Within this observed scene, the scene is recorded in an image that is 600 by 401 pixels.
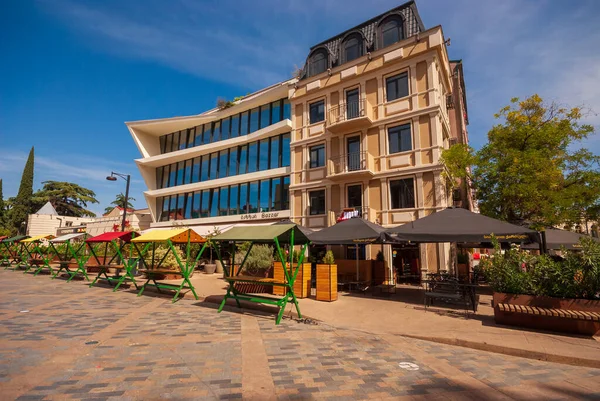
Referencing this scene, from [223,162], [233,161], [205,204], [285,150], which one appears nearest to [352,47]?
[285,150]

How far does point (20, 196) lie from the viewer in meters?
52.3

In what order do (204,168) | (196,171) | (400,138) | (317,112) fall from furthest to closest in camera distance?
(196,171)
(204,168)
(317,112)
(400,138)

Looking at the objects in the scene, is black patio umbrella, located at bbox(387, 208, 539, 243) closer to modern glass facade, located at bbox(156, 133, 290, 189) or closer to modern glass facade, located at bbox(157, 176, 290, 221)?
modern glass facade, located at bbox(157, 176, 290, 221)

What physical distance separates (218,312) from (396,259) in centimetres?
1241

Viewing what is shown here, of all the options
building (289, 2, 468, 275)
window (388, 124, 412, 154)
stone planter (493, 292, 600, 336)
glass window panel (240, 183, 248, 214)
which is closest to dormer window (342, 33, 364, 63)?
building (289, 2, 468, 275)

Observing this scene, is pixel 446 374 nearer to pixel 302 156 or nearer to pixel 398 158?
pixel 398 158

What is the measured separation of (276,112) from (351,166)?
30.0 feet

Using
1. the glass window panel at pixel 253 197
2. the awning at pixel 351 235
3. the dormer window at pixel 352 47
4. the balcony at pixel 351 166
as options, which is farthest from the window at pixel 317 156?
the awning at pixel 351 235

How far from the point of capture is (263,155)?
24.5 metres

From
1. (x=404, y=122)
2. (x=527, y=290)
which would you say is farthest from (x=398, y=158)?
(x=527, y=290)

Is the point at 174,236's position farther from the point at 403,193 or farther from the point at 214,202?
the point at 214,202

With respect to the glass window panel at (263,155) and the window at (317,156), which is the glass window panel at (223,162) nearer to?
the glass window panel at (263,155)

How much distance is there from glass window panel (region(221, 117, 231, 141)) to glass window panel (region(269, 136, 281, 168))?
18.8 ft

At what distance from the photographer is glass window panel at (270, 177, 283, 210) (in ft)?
74.1
